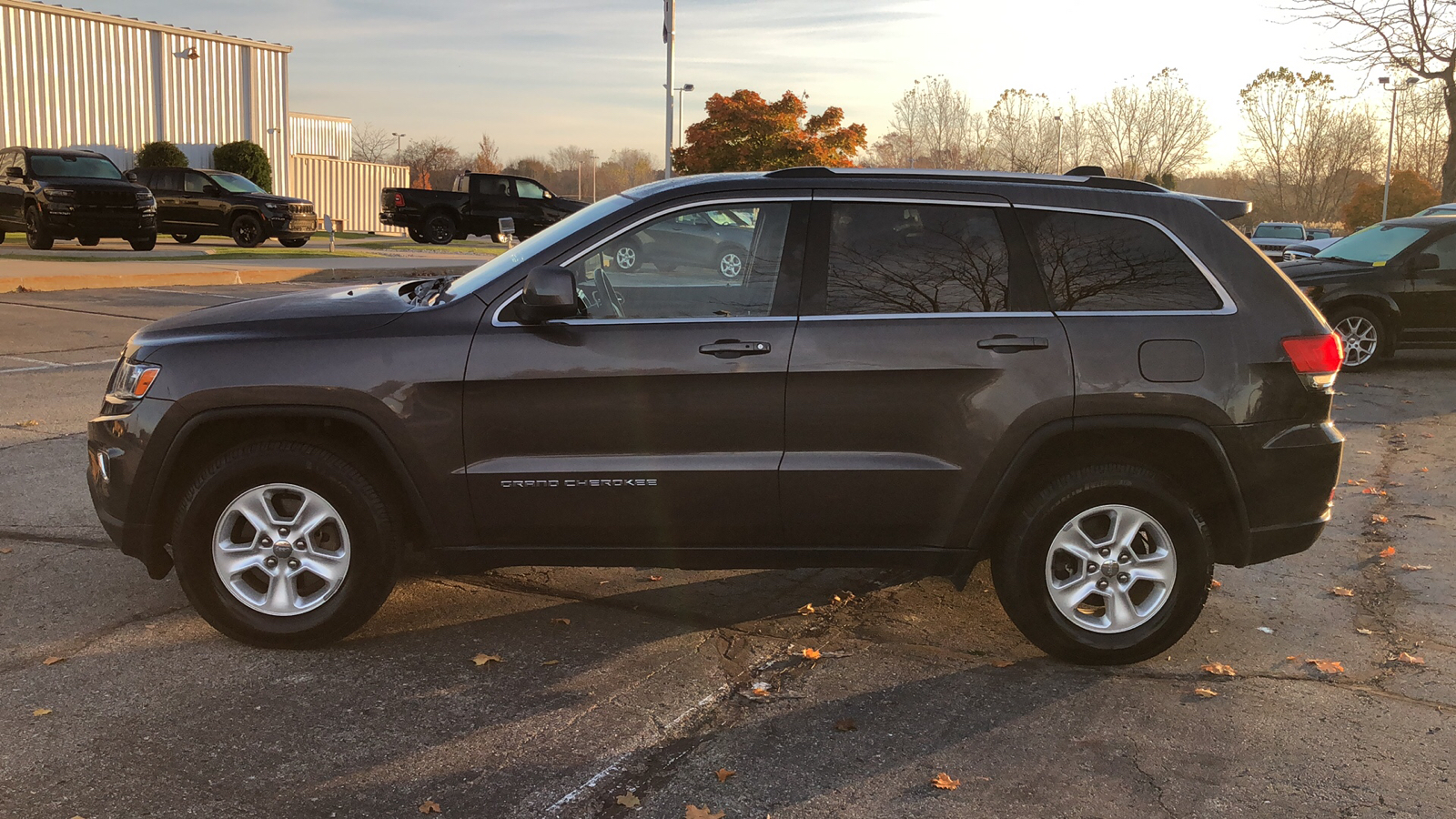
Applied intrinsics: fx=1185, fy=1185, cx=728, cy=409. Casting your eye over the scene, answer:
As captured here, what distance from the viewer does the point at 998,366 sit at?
14.0 ft

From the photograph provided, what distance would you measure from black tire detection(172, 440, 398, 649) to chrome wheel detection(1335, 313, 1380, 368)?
11.0 m

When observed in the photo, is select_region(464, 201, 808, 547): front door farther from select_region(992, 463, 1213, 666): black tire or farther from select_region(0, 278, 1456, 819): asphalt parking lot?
select_region(992, 463, 1213, 666): black tire

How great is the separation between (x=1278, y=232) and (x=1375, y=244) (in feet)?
83.2

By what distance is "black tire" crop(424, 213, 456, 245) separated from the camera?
3206 cm

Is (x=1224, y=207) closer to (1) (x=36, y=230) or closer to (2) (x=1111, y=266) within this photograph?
(2) (x=1111, y=266)

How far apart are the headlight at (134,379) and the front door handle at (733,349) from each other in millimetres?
1986

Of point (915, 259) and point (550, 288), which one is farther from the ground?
point (915, 259)

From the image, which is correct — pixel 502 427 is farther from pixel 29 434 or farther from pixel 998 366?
pixel 29 434

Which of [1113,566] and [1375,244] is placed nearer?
[1113,566]

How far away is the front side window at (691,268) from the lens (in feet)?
14.1

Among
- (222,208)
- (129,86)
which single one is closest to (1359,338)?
(222,208)

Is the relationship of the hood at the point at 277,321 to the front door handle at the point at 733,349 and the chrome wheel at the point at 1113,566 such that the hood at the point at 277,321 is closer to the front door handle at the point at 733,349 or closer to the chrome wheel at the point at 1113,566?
the front door handle at the point at 733,349

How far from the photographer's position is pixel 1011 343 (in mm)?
4277

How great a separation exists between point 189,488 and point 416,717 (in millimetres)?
1273
